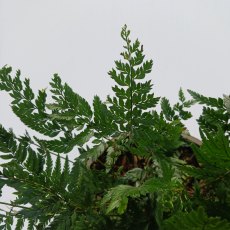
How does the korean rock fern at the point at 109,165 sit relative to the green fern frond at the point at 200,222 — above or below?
above

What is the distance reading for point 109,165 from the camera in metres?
0.78

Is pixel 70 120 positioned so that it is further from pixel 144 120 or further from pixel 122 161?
pixel 122 161

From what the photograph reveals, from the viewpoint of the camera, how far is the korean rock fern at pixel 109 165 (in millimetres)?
561

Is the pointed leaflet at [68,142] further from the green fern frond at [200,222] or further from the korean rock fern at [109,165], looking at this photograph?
the green fern frond at [200,222]

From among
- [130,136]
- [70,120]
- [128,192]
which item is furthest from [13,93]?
[128,192]

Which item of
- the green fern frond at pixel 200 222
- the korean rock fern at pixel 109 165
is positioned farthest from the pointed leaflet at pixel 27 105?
the green fern frond at pixel 200 222

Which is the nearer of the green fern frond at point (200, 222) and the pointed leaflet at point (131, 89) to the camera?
the green fern frond at point (200, 222)

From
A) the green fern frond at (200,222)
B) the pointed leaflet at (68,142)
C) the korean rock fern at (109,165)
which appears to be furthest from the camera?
the pointed leaflet at (68,142)

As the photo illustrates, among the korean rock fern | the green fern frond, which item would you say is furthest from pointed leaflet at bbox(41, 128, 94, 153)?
the green fern frond

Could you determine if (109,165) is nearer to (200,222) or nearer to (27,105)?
(27,105)

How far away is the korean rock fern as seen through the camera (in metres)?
0.56

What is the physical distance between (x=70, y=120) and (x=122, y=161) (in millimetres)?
290

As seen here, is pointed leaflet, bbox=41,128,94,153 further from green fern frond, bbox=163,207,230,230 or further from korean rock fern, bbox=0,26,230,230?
green fern frond, bbox=163,207,230,230

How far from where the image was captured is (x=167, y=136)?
69 cm
